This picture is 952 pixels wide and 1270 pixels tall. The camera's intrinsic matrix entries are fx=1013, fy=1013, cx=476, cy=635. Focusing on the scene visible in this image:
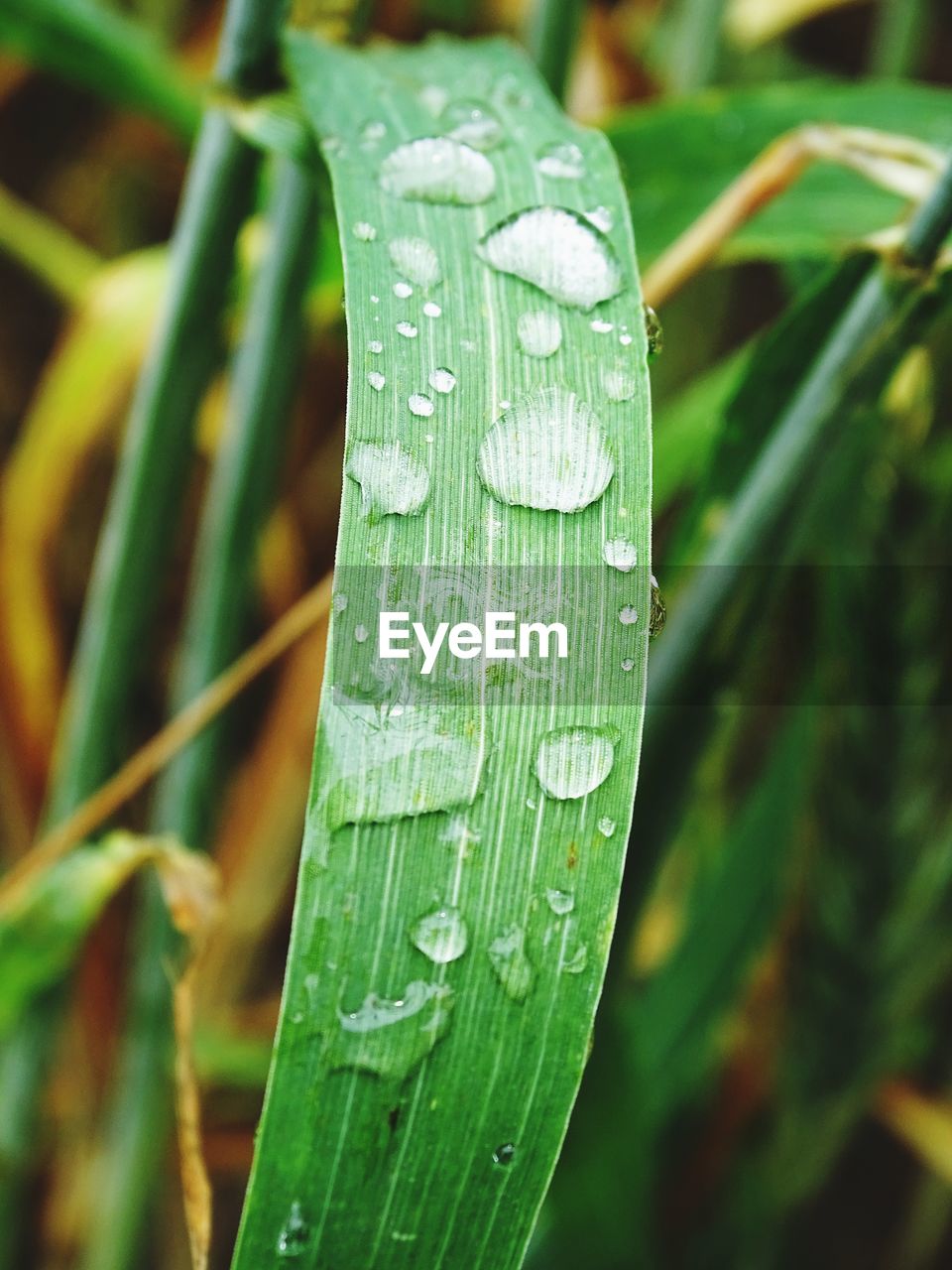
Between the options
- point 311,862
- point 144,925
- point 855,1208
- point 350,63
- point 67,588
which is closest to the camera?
point 311,862

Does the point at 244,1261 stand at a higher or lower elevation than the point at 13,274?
lower

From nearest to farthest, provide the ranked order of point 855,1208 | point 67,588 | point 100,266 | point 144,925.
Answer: point 144,925, point 100,266, point 67,588, point 855,1208

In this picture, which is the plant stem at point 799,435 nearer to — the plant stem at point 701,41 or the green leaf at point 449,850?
the green leaf at point 449,850

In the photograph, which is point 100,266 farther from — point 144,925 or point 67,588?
point 144,925

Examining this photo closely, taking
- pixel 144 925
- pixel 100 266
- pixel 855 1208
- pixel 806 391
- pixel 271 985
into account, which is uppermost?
pixel 100 266

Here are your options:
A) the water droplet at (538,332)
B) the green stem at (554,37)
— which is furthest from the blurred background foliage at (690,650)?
the water droplet at (538,332)

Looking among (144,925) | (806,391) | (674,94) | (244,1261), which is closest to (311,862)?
(244,1261)

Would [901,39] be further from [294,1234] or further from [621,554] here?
[294,1234]

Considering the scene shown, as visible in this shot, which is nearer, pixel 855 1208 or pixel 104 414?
pixel 104 414
